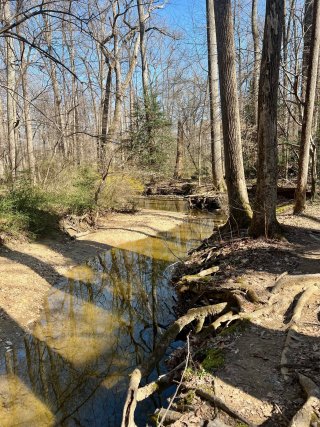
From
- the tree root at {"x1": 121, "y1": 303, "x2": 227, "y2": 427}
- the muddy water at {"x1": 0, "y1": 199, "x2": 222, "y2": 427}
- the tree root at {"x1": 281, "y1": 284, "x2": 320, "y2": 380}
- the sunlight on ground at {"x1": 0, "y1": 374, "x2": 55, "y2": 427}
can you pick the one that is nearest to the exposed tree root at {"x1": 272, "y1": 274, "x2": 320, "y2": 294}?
the tree root at {"x1": 281, "y1": 284, "x2": 320, "y2": 380}

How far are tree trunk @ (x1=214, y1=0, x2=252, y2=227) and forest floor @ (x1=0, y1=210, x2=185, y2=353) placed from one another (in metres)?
4.93

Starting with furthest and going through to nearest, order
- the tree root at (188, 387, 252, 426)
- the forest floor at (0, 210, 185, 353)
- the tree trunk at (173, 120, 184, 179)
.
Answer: the tree trunk at (173, 120, 184, 179)
the forest floor at (0, 210, 185, 353)
the tree root at (188, 387, 252, 426)

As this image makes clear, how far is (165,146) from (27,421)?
21.4m

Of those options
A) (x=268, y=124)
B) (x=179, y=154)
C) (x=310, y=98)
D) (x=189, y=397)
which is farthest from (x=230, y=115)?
(x=179, y=154)

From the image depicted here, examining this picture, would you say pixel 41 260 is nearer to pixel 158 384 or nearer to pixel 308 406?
pixel 158 384

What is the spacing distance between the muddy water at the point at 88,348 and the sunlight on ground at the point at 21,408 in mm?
12

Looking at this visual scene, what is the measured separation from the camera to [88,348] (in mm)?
6262

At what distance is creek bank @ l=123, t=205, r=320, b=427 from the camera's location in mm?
3645

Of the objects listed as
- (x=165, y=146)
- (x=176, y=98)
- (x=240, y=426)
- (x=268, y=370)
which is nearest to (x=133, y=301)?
(x=268, y=370)

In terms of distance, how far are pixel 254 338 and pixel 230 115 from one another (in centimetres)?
609

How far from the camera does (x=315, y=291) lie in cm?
606

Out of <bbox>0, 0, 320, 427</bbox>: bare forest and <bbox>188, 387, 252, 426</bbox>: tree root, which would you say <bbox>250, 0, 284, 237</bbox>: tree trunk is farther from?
<bbox>188, 387, 252, 426</bbox>: tree root

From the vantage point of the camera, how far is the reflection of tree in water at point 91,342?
16.2 ft

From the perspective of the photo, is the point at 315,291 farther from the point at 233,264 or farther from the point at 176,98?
the point at 176,98
